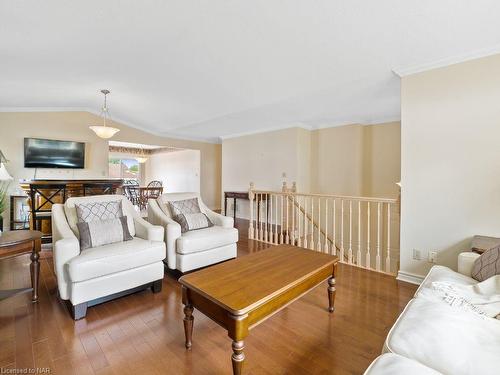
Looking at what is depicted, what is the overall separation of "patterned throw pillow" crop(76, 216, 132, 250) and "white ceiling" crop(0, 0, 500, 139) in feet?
6.23

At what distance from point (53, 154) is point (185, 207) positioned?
3.99 m

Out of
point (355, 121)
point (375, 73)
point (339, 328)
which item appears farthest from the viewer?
point (355, 121)

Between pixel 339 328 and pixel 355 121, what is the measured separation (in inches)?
174

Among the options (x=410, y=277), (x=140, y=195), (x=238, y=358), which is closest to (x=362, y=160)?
(x=410, y=277)

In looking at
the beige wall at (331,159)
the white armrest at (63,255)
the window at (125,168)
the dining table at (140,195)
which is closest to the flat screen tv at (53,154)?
the dining table at (140,195)

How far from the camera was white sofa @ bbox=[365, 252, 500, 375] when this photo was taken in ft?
3.29

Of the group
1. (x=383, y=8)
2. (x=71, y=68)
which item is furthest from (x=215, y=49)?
(x=71, y=68)

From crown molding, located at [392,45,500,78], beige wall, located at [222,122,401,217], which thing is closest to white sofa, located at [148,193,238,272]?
crown molding, located at [392,45,500,78]

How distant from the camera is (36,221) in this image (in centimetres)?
393

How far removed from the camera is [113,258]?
220 cm

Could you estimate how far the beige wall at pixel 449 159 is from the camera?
7.88 feet

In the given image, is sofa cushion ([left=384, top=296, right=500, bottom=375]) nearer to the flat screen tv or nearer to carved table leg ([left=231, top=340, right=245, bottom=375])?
carved table leg ([left=231, top=340, right=245, bottom=375])

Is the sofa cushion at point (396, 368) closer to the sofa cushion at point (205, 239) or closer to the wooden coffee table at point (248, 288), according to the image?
the wooden coffee table at point (248, 288)

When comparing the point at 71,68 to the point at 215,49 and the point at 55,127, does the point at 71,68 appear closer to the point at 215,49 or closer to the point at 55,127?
the point at 215,49
